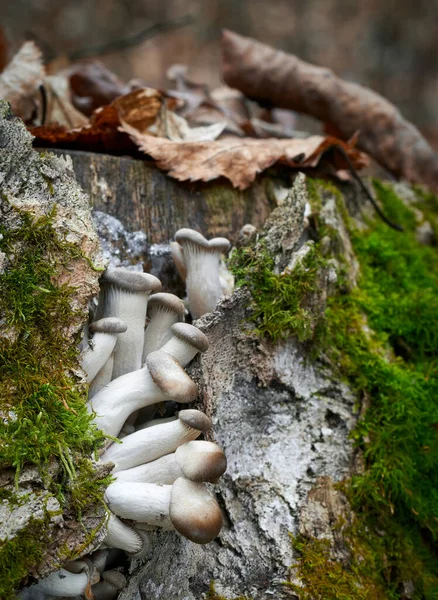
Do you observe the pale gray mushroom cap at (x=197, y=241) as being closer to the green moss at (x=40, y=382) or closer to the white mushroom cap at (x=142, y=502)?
the green moss at (x=40, y=382)

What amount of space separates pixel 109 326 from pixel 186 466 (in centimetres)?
65

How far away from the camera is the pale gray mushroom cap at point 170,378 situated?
218cm

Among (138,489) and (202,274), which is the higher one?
(202,274)

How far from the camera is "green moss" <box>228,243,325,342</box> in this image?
267 cm

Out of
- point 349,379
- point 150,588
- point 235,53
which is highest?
point 235,53

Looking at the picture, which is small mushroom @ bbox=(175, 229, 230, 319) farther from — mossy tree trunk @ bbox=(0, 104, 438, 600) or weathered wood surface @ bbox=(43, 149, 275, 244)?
weathered wood surface @ bbox=(43, 149, 275, 244)

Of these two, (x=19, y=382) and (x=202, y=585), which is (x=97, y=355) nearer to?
(x=19, y=382)

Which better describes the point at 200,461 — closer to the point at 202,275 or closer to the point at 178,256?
the point at 202,275

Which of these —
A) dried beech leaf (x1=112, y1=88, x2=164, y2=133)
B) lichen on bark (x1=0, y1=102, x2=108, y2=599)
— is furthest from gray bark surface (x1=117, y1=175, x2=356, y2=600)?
dried beech leaf (x1=112, y1=88, x2=164, y2=133)

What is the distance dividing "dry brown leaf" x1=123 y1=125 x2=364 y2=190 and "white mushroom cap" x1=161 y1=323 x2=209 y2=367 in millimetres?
1205

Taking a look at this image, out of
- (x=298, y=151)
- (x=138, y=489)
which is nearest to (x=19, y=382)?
(x=138, y=489)

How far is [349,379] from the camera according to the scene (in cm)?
295

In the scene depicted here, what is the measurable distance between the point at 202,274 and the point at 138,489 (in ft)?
3.79

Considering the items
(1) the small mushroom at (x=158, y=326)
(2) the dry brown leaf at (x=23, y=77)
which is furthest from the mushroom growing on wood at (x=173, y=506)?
(2) the dry brown leaf at (x=23, y=77)
